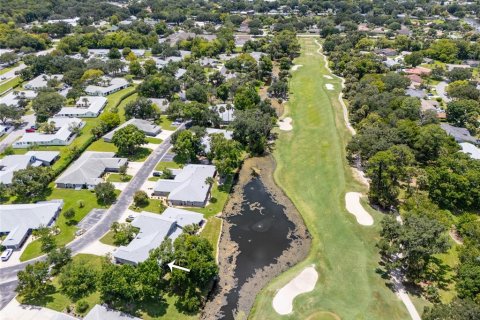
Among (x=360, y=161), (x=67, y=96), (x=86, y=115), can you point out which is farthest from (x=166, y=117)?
(x=360, y=161)

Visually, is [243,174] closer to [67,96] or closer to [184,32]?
[67,96]

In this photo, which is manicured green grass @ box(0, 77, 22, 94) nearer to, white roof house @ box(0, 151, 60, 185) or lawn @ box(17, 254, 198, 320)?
white roof house @ box(0, 151, 60, 185)

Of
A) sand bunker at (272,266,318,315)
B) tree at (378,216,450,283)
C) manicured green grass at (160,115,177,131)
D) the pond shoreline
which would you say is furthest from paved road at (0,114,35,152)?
tree at (378,216,450,283)

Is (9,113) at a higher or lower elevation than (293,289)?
higher

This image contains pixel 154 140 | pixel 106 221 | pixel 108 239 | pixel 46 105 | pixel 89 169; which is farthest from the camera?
pixel 46 105

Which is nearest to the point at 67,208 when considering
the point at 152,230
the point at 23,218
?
the point at 23,218

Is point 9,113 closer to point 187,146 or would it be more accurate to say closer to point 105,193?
point 105,193
